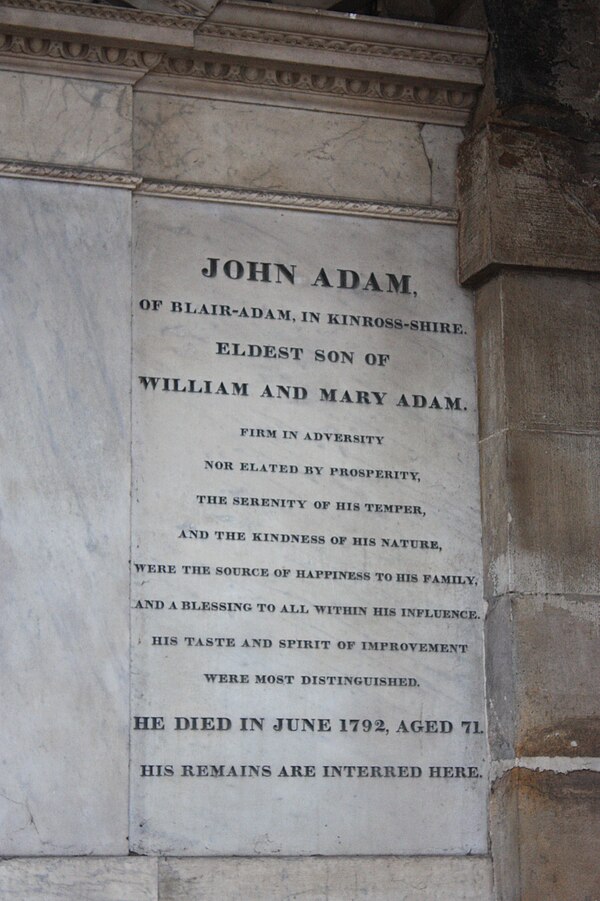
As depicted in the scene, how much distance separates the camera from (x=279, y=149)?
25.0ft

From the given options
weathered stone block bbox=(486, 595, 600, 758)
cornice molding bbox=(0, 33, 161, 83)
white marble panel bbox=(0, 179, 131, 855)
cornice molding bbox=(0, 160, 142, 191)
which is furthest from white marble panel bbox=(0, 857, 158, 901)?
cornice molding bbox=(0, 33, 161, 83)

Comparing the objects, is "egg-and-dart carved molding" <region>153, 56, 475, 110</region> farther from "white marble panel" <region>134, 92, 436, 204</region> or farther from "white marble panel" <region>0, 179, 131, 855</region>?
"white marble panel" <region>0, 179, 131, 855</region>

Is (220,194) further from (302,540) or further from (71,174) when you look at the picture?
(302,540)

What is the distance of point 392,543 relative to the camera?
289 inches

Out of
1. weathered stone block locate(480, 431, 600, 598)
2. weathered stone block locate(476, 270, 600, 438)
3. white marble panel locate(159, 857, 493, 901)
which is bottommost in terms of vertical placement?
white marble panel locate(159, 857, 493, 901)

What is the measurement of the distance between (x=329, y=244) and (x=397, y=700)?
2209 millimetres

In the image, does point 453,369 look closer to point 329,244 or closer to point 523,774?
point 329,244

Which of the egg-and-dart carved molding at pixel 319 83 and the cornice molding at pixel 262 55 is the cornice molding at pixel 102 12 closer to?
the cornice molding at pixel 262 55

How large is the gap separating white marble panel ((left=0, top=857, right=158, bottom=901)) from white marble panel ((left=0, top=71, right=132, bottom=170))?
10.3 ft

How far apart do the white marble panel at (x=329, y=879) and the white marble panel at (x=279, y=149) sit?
3.15 meters

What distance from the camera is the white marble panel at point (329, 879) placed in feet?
21.8

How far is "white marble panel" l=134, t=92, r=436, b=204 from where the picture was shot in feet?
24.5

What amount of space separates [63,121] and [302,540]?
2.23 metres

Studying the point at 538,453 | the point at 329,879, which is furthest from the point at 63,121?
the point at 329,879
